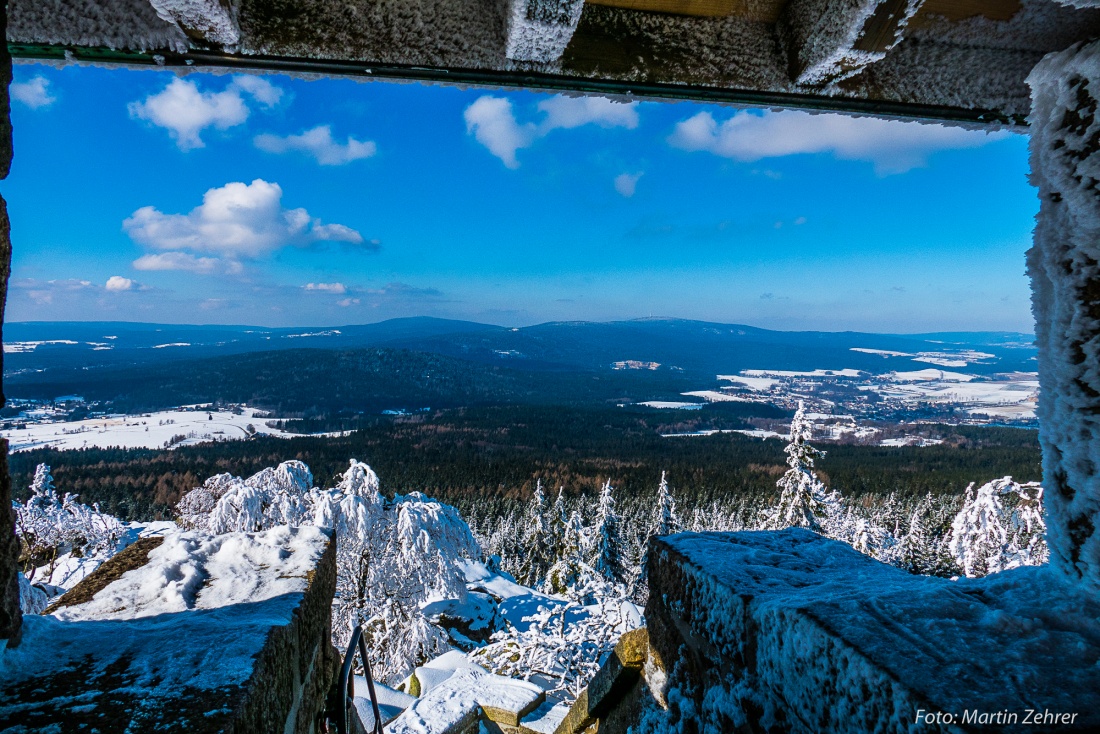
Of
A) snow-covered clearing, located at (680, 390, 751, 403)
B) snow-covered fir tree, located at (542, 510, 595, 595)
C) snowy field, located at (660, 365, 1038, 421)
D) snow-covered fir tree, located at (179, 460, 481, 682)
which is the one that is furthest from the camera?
snow-covered clearing, located at (680, 390, 751, 403)

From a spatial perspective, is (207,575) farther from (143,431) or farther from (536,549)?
(143,431)

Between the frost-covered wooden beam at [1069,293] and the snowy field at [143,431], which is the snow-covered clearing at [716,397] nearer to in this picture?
the snowy field at [143,431]

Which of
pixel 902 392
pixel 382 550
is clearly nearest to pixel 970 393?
pixel 902 392

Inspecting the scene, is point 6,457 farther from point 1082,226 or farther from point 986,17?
point 986,17

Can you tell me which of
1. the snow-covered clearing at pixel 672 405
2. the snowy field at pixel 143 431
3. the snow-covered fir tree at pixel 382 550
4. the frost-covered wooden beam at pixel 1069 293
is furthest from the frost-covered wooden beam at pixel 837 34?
the snow-covered clearing at pixel 672 405

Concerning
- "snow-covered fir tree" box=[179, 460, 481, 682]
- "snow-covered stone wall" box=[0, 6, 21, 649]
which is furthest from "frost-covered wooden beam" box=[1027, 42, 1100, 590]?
"snow-covered fir tree" box=[179, 460, 481, 682]

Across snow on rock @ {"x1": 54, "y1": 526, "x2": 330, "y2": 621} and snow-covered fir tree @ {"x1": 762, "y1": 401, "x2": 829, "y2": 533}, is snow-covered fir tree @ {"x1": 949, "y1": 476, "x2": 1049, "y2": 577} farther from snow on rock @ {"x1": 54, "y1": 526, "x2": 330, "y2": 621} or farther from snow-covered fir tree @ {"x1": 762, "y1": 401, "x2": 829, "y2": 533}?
snow on rock @ {"x1": 54, "y1": 526, "x2": 330, "y2": 621}
